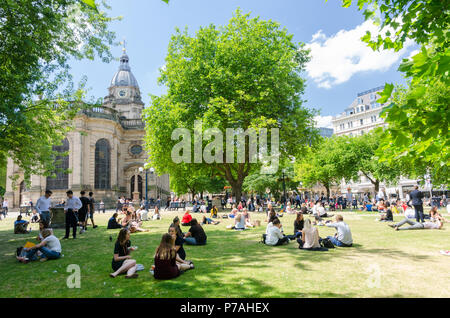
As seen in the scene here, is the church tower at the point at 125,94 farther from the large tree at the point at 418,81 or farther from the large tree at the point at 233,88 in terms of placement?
the large tree at the point at 418,81

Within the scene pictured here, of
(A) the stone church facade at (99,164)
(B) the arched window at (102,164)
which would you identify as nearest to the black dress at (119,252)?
(A) the stone church facade at (99,164)

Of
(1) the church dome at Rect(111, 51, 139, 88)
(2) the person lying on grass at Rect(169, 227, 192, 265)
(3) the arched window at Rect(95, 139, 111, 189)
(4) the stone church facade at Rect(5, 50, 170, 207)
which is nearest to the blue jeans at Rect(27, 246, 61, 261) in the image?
(2) the person lying on grass at Rect(169, 227, 192, 265)

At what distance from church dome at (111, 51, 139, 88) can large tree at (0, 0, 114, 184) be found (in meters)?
55.1

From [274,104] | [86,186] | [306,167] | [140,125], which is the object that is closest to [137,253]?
[274,104]

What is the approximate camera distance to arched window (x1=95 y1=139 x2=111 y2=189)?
1741 inches

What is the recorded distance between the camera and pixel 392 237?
1130cm

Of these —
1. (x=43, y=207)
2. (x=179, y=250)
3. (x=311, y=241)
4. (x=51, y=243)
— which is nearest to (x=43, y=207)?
(x=43, y=207)

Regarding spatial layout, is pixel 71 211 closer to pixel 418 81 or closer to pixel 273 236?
pixel 273 236

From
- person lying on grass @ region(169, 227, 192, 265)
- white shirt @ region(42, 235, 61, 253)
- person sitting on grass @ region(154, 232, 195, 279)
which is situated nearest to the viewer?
person sitting on grass @ region(154, 232, 195, 279)

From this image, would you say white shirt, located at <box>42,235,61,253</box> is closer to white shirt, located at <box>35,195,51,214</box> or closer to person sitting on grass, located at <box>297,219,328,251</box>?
white shirt, located at <box>35,195,51,214</box>

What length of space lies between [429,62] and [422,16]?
5.90 feet

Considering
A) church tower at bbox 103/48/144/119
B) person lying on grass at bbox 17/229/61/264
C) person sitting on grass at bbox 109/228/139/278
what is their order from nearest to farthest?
1. person sitting on grass at bbox 109/228/139/278
2. person lying on grass at bbox 17/229/61/264
3. church tower at bbox 103/48/144/119
